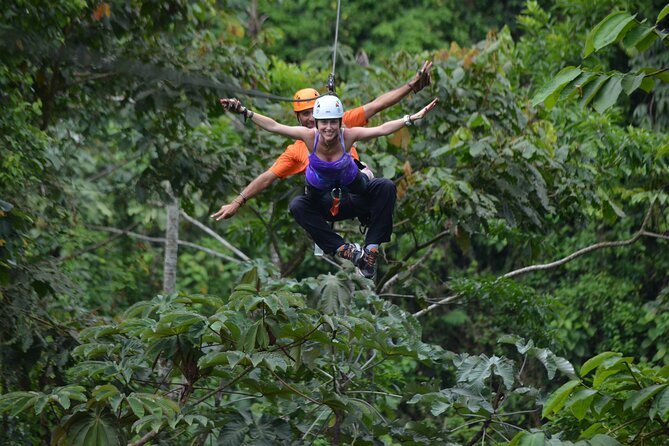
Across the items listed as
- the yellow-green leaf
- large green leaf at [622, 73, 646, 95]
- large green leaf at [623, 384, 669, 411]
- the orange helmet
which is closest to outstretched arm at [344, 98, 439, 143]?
the orange helmet

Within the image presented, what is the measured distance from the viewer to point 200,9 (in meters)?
9.34

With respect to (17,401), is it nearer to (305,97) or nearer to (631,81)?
(305,97)

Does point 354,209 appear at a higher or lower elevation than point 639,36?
higher

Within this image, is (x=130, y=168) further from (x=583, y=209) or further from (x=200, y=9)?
(x=583, y=209)

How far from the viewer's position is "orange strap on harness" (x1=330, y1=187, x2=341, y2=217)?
266 inches

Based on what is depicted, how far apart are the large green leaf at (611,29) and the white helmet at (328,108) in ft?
5.75

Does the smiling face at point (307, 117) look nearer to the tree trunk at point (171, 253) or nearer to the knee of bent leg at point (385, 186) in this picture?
the knee of bent leg at point (385, 186)

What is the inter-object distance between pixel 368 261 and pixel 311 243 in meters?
3.15

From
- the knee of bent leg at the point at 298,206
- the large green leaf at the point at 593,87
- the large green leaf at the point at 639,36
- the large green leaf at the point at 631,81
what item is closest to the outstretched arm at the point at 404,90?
the knee of bent leg at the point at 298,206

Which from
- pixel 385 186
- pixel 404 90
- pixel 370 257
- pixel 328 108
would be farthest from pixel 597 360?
pixel 328 108

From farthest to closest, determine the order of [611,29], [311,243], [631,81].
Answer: [311,243], [631,81], [611,29]

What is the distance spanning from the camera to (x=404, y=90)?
21.1ft

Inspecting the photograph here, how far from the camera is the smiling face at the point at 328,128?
6395 mm

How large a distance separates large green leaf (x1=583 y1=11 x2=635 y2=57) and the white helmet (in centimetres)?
175
